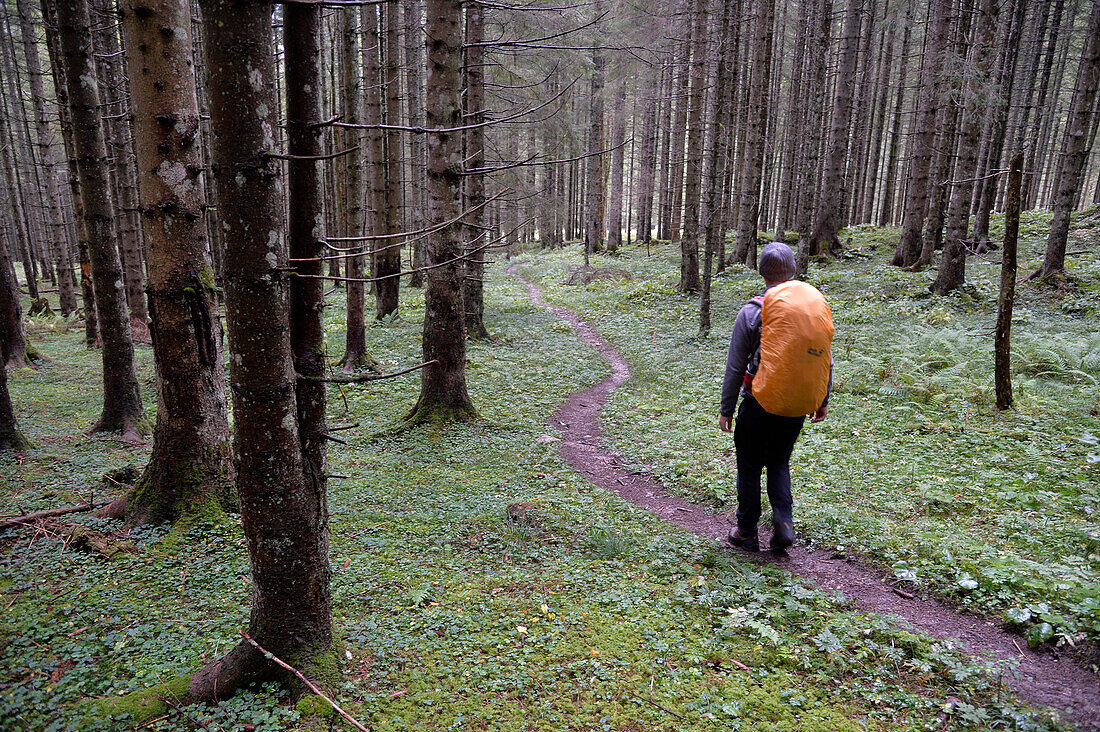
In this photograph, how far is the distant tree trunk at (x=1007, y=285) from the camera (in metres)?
6.82

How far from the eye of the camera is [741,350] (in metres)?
4.81

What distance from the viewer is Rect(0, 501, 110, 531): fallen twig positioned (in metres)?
4.34

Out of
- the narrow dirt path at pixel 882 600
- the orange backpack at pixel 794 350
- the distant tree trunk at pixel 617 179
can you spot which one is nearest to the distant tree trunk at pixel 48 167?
the narrow dirt path at pixel 882 600

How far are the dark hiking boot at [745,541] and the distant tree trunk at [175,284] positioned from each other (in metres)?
4.47

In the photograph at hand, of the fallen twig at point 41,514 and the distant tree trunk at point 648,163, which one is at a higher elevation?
the distant tree trunk at point 648,163

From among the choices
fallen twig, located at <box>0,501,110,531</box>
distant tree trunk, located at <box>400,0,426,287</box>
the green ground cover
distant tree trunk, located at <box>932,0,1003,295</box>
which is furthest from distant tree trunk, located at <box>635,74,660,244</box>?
fallen twig, located at <box>0,501,110,531</box>

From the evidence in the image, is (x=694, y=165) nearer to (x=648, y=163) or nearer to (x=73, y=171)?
(x=648, y=163)

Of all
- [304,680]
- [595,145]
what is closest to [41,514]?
[304,680]

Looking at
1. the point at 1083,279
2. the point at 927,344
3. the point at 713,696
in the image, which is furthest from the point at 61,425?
the point at 1083,279

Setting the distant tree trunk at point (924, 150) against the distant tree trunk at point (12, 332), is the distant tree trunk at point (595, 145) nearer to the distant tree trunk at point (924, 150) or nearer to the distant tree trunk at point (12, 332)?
the distant tree trunk at point (924, 150)

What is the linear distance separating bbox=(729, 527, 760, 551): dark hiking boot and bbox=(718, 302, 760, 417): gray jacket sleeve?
1113 mm

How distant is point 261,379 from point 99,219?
5.71 meters

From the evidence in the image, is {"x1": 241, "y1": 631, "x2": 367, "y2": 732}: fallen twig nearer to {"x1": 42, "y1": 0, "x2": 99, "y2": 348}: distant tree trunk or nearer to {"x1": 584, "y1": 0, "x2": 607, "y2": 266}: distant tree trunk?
{"x1": 42, "y1": 0, "x2": 99, "y2": 348}: distant tree trunk

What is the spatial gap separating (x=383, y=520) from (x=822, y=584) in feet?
12.9
